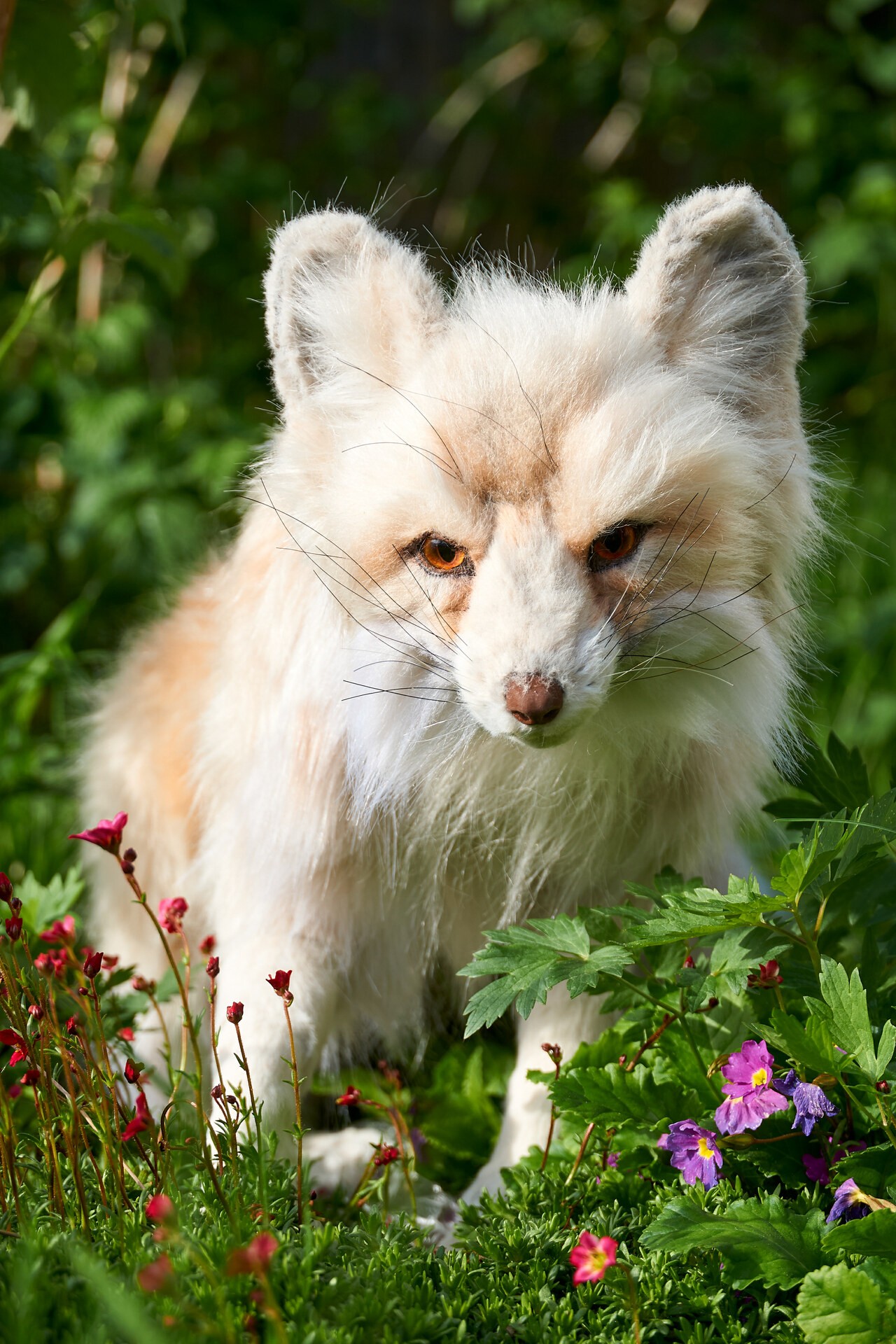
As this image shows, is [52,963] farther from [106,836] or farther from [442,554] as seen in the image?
[442,554]

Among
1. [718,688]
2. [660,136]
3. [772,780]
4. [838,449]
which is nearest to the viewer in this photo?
[718,688]

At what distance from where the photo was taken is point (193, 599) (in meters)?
2.95

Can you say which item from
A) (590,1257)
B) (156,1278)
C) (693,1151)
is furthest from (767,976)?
(156,1278)

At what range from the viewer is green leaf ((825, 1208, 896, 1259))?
1602mm

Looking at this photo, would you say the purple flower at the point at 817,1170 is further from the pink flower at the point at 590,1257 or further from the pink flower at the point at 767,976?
the pink flower at the point at 590,1257

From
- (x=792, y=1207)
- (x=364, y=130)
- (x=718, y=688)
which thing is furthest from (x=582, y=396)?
(x=364, y=130)

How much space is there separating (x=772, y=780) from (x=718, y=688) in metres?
0.55

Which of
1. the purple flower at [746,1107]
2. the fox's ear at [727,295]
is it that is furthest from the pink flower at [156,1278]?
the fox's ear at [727,295]

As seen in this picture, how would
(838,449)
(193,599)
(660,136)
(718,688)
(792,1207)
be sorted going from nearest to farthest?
(792,1207) < (718,688) < (193,599) < (838,449) < (660,136)

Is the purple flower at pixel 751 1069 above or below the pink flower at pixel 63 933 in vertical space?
below

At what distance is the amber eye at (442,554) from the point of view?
1.94 meters

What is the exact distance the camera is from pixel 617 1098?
1.97 metres

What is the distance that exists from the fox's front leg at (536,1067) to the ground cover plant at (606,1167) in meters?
0.12

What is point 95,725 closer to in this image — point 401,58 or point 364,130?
point 364,130
